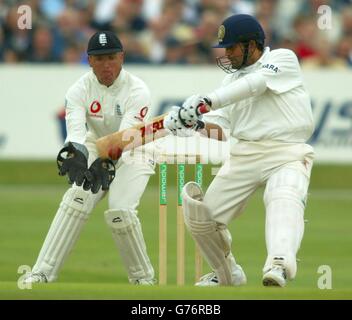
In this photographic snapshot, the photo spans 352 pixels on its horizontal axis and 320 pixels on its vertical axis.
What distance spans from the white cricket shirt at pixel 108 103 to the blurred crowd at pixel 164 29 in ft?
25.2

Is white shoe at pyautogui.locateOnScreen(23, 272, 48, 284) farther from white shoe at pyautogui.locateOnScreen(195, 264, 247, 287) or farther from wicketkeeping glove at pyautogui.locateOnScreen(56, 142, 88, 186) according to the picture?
white shoe at pyautogui.locateOnScreen(195, 264, 247, 287)

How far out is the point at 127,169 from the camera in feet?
28.8

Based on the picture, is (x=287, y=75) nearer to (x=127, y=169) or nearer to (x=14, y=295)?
(x=127, y=169)

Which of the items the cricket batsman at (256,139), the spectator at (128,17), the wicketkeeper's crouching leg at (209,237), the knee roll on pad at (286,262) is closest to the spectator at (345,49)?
the spectator at (128,17)

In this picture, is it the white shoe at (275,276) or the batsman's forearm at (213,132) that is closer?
the white shoe at (275,276)

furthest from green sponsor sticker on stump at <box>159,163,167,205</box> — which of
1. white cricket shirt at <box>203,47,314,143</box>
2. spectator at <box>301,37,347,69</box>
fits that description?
spectator at <box>301,37,347,69</box>

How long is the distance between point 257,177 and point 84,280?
5.97ft

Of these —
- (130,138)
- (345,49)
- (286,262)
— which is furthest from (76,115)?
(345,49)

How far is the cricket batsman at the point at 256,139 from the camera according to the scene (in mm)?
7641

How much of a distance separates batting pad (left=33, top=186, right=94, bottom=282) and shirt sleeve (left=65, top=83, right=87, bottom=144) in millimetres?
413

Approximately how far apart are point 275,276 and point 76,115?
6.88 ft

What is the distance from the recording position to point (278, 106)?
25.9 ft

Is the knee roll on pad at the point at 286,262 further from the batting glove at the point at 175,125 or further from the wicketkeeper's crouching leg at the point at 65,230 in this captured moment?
the wicketkeeper's crouching leg at the point at 65,230
